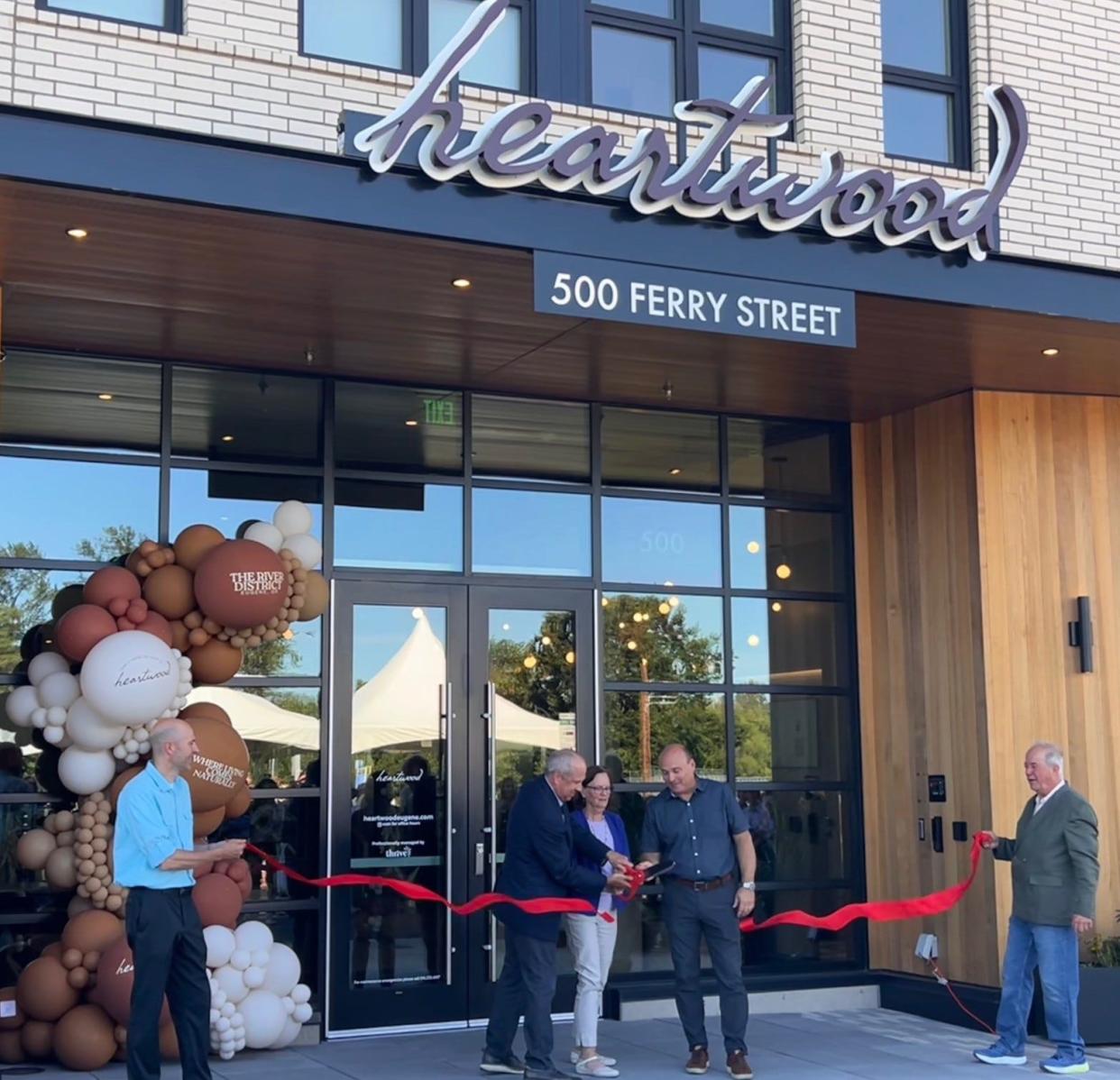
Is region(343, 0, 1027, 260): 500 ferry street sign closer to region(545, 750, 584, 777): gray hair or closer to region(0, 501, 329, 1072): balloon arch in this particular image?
region(0, 501, 329, 1072): balloon arch

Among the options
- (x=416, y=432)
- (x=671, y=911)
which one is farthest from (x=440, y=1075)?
(x=416, y=432)

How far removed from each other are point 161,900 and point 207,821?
5.96ft

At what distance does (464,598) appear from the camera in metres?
10.7

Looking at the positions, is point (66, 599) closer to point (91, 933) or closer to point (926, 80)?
point (91, 933)

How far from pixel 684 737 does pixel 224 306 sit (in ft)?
15.1

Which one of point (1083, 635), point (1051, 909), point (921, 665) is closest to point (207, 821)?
point (1051, 909)

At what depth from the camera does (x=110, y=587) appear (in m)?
9.02

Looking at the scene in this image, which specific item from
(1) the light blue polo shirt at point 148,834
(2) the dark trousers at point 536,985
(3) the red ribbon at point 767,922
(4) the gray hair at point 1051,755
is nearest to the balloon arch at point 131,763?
(3) the red ribbon at point 767,922

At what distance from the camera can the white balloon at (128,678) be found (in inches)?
332

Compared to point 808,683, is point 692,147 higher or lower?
higher

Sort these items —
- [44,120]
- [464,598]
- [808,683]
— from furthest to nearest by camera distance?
[808,683], [464,598], [44,120]

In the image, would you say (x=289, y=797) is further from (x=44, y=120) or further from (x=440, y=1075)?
(x=44, y=120)

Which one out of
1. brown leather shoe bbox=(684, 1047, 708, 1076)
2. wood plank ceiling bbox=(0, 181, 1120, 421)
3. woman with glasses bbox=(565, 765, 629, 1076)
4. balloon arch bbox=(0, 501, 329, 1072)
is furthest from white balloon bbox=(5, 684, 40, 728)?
brown leather shoe bbox=(684, 1047, 708, 1076)

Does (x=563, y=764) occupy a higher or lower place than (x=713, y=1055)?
higher
